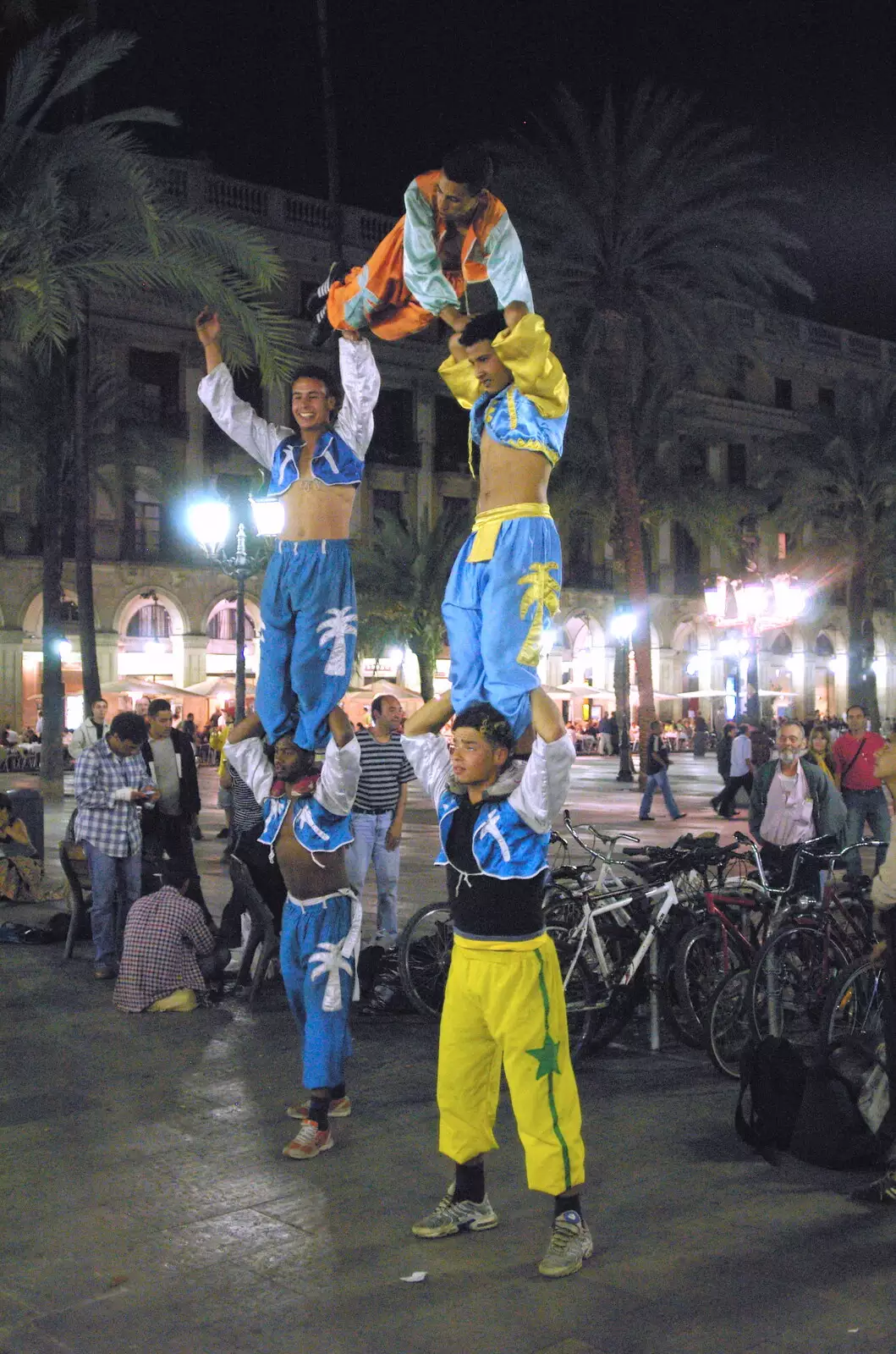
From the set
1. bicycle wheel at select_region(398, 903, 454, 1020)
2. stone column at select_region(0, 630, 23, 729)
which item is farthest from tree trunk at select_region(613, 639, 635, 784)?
bicycle wheel at select_region(398, 903, 454, 1020)

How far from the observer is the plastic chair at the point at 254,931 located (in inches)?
340

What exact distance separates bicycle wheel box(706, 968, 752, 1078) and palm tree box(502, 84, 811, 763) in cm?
1912

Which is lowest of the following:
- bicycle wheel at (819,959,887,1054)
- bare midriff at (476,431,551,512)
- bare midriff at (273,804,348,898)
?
bicycle wheel at (819,959,887,1054)

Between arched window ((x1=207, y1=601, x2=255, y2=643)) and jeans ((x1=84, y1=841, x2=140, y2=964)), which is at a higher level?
arched window ((x1=207, y1=601, x2=255, y2=643))

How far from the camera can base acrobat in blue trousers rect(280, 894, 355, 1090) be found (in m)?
5.82

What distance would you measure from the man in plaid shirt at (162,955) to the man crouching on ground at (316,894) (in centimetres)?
252

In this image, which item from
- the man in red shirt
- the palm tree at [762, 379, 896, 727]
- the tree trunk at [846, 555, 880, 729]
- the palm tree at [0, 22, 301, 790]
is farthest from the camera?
the tree trunk at [846, 555, 880, 729]

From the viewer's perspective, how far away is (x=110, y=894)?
9648 millimetres

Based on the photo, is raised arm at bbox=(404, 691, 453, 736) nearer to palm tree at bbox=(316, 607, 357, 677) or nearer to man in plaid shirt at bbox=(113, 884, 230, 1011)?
palm tree at bbox=(316, 607, 357, 677)

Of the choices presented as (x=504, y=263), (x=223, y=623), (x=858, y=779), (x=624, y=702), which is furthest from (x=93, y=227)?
(x=223, y=623)

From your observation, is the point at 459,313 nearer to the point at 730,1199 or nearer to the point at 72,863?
the point at 730,1199

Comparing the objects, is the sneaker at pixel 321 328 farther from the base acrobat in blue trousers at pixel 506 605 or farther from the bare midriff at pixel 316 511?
the base acrobat in blue trousers at pixel 506 605

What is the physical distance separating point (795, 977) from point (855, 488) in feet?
105

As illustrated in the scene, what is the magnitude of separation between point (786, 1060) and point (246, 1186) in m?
2.35
